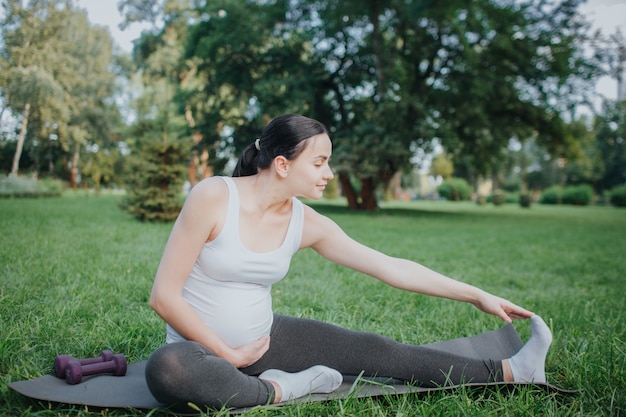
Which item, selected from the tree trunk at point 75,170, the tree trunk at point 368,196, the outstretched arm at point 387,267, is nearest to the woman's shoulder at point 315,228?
the outstretched arm at point 387,267

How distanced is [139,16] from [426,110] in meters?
11.5

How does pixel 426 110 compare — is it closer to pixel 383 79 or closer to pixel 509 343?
pixel 383 79

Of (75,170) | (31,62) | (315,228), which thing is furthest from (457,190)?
(315,228)

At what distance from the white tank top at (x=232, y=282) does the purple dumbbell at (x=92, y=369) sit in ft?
1.03

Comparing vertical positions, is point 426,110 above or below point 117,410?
above

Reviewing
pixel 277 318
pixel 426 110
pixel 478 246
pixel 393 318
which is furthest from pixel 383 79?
pixel 277 318

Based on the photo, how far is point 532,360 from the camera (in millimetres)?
2000

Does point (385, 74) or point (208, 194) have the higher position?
point (385, 74)

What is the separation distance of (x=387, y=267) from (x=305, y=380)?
615 mm

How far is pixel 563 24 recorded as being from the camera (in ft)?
49.5

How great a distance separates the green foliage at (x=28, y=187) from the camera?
11.4 metres

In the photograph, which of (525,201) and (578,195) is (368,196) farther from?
(578,195)

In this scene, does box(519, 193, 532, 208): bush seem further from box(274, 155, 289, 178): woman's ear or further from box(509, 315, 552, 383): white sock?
box(274, 155, 289, 178): woman's ear

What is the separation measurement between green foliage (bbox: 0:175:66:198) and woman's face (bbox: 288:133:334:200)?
12.0 meters
